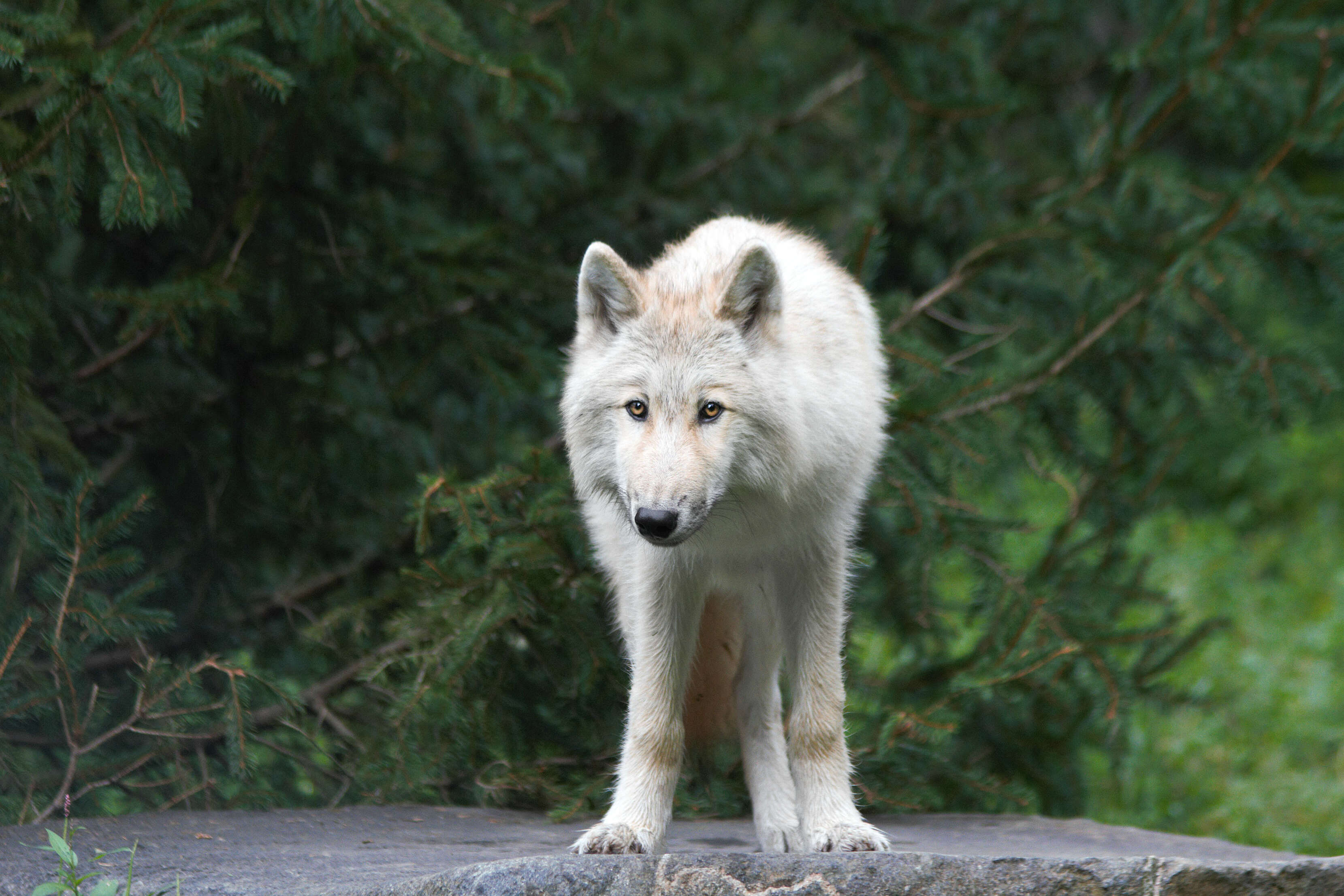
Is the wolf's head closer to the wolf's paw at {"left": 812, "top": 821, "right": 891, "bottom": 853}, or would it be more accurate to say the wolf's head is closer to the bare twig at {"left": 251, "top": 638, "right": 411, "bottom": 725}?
the wolf's paw at {"left": 812, "top": 821, "right": 891, "bottom": 853}

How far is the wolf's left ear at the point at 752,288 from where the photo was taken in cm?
409

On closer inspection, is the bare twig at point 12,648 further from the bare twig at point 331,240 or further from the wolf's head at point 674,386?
the bare twig at point 331,240

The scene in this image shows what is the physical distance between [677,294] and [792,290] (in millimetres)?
598

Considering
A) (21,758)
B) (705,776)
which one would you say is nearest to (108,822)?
(21,758)

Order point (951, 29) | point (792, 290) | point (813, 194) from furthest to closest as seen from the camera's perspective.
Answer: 1. point (813, 194)
2. point (951, 29)
3. point (792, 290)

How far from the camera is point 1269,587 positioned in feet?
36.3

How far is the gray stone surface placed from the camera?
333cm

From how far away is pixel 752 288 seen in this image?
4.13 m

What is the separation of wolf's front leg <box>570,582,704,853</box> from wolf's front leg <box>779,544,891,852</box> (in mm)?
366

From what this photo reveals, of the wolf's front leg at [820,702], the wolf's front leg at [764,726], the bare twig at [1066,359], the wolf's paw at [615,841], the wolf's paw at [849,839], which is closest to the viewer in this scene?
the wolf's paw at [615,841]

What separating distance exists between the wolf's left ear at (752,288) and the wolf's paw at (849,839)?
Result: 1.70 m

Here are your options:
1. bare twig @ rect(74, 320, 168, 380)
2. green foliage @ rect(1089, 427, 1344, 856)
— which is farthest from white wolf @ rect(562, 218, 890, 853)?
green foliage @ rect(1089, 427, 1344, 856)

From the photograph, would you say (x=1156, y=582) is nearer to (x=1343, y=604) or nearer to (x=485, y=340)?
(x=1343, y=604)

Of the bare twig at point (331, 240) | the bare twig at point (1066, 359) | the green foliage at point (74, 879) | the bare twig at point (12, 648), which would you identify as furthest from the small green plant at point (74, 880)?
the bare twig at point (1066, 359)
